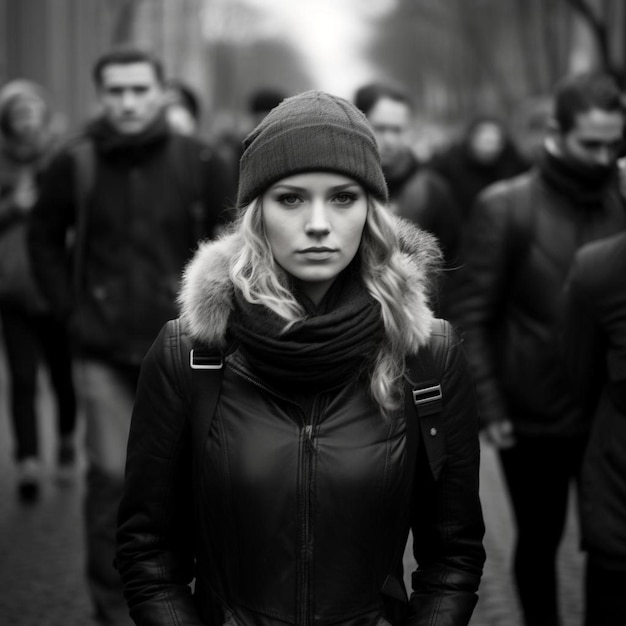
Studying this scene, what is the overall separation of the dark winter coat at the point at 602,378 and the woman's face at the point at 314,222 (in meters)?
1.27

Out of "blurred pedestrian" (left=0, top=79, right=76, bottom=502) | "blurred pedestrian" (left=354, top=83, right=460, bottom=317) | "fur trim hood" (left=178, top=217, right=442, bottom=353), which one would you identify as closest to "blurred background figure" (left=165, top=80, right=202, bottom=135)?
"blurred pedestrian" (left=0, top=79, right=76, bottom=502)

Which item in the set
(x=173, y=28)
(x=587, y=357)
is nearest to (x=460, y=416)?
(x=587, y=357)

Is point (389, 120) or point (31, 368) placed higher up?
point (389, 120)

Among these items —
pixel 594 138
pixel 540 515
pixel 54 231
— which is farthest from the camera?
pixel 54 231

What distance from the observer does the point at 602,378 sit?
13.4 feet

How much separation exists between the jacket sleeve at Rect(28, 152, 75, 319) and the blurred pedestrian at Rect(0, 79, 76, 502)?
2.14 metres

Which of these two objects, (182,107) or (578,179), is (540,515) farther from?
(182,107)

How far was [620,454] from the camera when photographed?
149 inches

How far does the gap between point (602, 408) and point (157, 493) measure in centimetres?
155

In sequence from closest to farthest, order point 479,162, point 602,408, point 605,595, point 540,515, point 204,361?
1. point 204,361
2. point 605,595
3. point 602,408
4. point 540,515
5. point 479,162

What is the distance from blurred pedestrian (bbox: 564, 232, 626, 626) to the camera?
12.4 feet

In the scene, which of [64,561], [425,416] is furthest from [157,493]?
[64,561]

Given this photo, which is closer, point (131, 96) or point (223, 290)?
point (223, 290)

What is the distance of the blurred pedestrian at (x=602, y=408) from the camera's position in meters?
3.77
